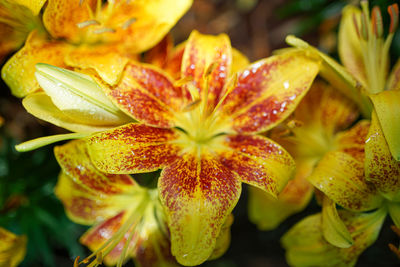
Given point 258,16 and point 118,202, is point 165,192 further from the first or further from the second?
point 258,16

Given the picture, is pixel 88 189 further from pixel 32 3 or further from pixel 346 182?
pixel 346 182

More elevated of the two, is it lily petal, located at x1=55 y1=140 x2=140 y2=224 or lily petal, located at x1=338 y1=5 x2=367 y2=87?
lily petal, located at x1=338 y1=5 x2=367 y2=87

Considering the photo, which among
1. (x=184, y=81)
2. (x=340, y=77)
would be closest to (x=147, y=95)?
(x=184, y=81)

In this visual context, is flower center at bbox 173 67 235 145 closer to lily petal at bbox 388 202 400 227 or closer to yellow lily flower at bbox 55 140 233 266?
yellow lily flower at bbox 55 140 233 266

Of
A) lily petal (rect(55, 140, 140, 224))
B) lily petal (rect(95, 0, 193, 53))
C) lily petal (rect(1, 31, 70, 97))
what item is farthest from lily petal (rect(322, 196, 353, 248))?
lily petal (rect(1, 31, 70, 97))

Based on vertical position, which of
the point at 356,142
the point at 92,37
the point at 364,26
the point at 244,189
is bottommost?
the point at 244,189

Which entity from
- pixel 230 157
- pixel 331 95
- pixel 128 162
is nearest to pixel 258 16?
pixel 331 95
